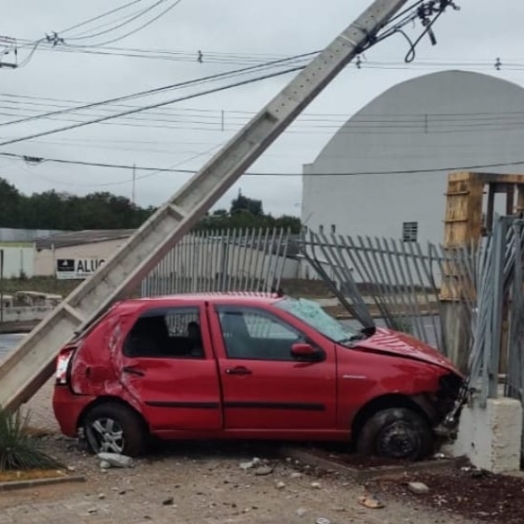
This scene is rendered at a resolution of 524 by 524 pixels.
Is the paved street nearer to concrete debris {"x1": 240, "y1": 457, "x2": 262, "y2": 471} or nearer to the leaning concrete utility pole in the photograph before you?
the leaning concrete utility pole

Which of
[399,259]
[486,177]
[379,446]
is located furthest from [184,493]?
[486,177]

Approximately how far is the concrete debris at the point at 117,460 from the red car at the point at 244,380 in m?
0.14

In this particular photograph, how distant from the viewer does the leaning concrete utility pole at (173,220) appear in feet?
33.0

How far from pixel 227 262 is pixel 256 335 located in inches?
229

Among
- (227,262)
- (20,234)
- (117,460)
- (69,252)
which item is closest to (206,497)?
(117,460)

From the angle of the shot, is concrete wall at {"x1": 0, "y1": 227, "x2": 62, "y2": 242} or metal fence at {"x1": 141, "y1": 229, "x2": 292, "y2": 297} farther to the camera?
concrete wall at {"x1": 0, "y1": 227, "x2": 62, "y2": 242}

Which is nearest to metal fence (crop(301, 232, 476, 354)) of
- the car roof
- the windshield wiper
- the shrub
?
the windshield wiper

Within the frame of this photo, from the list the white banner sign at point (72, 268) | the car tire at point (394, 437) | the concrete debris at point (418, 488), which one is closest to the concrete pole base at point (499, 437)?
the car tire at point (394, 437)

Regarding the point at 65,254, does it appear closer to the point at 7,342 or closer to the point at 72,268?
the point at 72,268

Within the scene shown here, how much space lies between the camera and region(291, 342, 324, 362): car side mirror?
328 inches

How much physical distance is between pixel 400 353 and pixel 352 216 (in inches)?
1537

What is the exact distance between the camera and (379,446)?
325 inches

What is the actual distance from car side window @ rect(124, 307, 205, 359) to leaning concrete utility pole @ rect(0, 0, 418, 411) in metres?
1.37

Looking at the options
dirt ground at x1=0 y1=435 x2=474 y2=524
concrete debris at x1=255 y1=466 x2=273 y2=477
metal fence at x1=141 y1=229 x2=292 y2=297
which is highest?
metal fence at x1=141 y1=229 x2=292 y2=297
